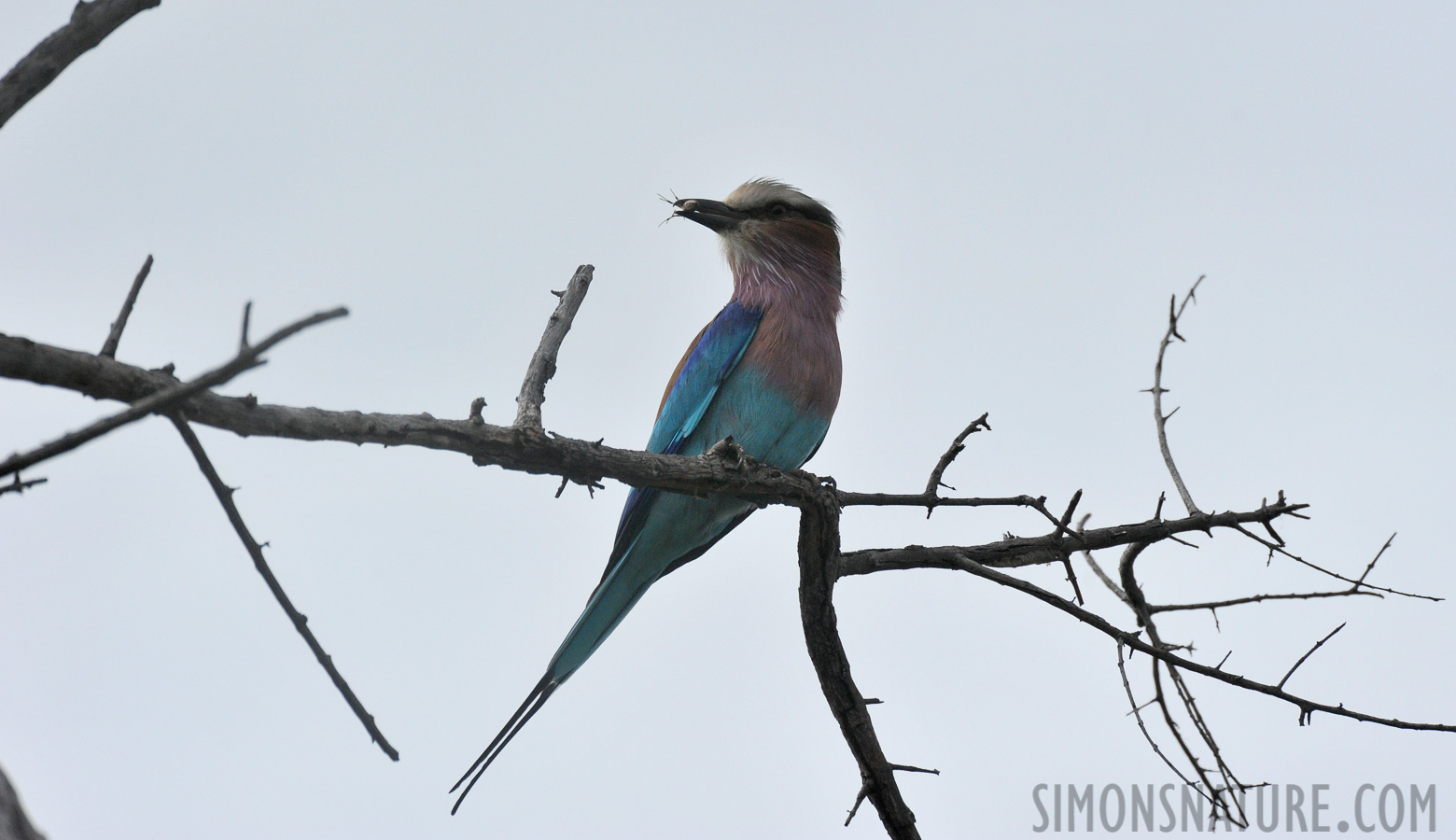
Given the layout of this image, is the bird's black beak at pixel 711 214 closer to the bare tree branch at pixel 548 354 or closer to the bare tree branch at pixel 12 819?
the bare tree branch at pixel 548 354

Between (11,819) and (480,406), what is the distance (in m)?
1.43

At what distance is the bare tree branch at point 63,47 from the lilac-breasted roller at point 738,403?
2.45 meters

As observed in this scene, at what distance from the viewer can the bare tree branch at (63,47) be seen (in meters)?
2.09

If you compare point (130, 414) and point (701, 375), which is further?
point (701, 375)

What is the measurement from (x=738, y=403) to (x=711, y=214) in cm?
141

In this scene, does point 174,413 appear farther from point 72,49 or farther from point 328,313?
point 72,49

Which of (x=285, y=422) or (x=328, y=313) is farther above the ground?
(x=285, y=422)

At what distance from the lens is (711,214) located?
18.4ft

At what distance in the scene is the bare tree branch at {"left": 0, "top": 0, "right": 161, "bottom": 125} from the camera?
6.86ft

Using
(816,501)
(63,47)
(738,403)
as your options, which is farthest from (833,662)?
(63,47)

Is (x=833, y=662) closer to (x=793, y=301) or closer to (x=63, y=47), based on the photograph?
(x=793, y=301)

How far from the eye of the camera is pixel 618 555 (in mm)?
4488

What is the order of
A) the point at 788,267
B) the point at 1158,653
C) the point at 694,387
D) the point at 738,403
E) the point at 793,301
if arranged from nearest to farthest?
1. the point at 1158,653
2. the point at 738,403
3. the point at 694,387
4. the point at 793,301
5. the point at 788,267

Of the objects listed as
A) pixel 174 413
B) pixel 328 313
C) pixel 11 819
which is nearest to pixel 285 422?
pixel 174 413
